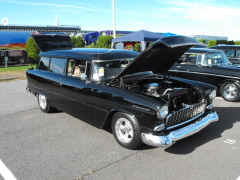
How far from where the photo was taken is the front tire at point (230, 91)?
6.72m

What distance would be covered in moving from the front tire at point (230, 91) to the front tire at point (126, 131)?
14.5ft

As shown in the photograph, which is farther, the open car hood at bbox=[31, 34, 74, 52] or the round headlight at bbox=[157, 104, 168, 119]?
the open car hood at bbox=[31, 34, 74, 52]

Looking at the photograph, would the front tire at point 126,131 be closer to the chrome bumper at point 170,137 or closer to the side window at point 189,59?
the chrome bumper at point 170,137

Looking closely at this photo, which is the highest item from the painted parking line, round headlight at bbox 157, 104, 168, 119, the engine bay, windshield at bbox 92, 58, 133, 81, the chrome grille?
windshield at bbox 92, 58, 133, 81

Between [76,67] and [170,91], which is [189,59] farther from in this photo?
[76,67]

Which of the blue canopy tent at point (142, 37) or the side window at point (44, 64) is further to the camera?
the blue canopy tent at point (142, 37)

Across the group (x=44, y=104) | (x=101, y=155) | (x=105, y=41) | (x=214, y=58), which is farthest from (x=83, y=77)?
(x=105, y=41)

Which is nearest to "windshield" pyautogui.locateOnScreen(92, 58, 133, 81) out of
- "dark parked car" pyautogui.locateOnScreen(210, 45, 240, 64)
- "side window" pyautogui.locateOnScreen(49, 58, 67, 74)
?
"side window" pyautogui.locateOnScreen(49, 58, 67, 74)

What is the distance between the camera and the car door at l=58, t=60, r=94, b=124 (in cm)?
429

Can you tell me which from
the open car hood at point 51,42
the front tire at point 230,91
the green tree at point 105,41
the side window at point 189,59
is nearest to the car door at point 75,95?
the open car hood at point 51,42

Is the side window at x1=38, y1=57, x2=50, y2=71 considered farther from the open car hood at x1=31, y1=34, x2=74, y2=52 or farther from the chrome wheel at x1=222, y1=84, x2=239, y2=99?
the chrome wheel at x1=222, y1=84, x2=239, y2=99

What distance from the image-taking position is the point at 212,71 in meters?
7.16

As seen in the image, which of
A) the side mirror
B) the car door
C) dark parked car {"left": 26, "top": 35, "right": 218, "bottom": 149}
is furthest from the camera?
the car door

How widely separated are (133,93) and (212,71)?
4452 millimetres
